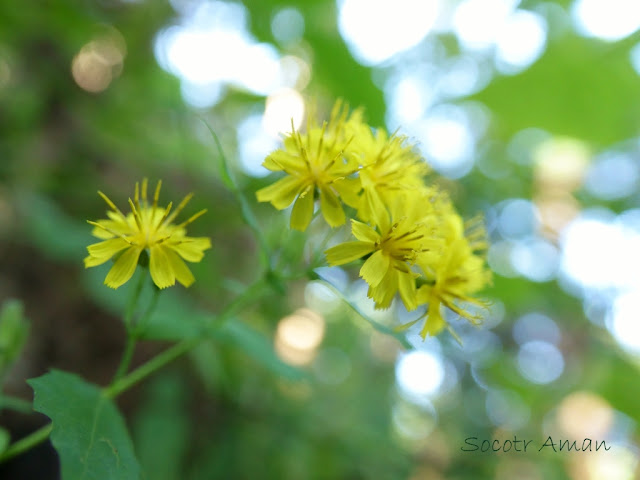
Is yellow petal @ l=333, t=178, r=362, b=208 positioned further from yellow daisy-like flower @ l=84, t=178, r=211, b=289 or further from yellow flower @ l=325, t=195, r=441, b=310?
yellow daisy-like flower @ l=84, t=178, r=211, b=289

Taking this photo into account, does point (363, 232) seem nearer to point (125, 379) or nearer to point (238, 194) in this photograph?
point (238, 194)

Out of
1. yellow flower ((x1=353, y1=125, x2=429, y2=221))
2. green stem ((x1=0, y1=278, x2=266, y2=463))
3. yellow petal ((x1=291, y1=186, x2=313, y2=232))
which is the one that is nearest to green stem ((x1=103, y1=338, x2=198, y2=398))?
green stem ((x1=0, y1=278, x2=266, y2=463))

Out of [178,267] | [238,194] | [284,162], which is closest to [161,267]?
[178,267]

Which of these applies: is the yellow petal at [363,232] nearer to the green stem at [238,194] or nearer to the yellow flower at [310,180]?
the yellow flower at [310,180]

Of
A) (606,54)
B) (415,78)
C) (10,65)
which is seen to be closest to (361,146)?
(606,54)

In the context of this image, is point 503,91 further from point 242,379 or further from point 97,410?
point 97,410
